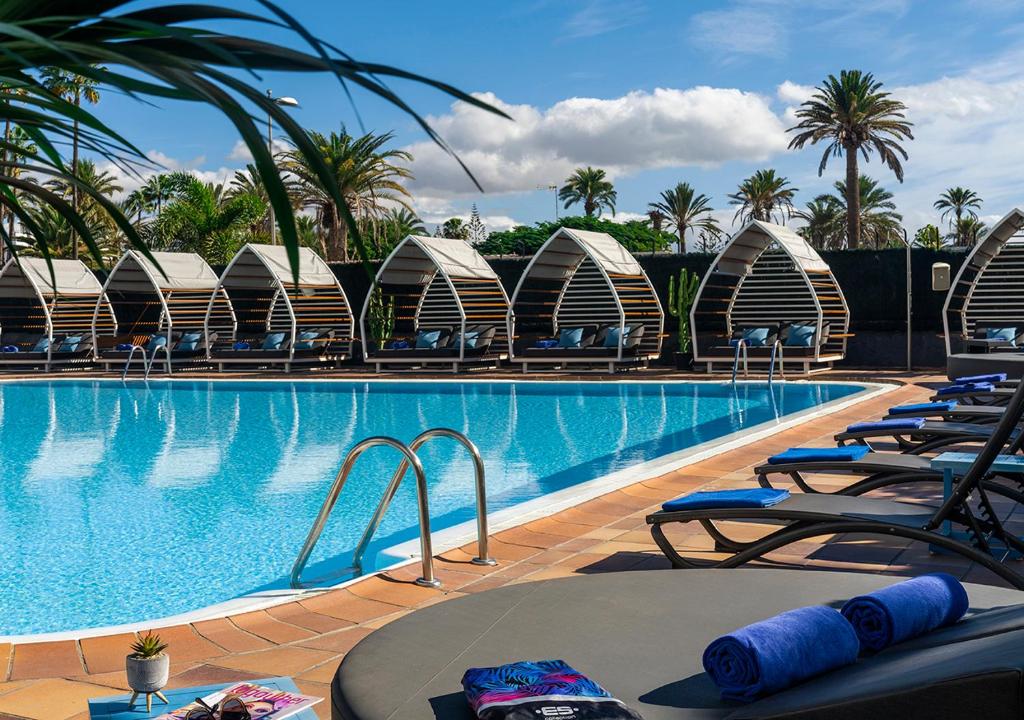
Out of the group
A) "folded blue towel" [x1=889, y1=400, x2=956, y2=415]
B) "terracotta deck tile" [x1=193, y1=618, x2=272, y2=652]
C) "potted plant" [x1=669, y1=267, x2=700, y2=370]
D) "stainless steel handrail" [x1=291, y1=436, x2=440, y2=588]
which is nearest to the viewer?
"terracotta deck tile" [x1=193, y1=618, x2=272, y2=652]

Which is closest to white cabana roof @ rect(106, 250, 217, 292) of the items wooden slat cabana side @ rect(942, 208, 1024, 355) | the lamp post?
the lamp post

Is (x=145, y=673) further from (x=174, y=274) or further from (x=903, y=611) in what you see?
(x=174, y=274)

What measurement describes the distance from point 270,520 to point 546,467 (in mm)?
2743

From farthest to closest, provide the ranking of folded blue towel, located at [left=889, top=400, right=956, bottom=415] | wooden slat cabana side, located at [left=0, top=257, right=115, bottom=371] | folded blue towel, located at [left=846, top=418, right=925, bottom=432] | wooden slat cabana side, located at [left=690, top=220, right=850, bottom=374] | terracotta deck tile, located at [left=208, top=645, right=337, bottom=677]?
wooden slat cabana side, located at [left=0, top=257, right=115, bottom=371], wooden slat cabana side, located at [left=690, top=220, right=850, bottom=374], folded blue towel, located at [left=889, top=400, right=956, bottom=415], folded blue towel, located at [left=846, top=418, right=925, bottom=432], terracotta deck tile, located at [left=208, top=645, right=337, bottom=677]

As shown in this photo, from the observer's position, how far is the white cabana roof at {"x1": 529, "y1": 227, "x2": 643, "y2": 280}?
18.2 metres

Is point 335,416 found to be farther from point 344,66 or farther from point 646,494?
point 344,66

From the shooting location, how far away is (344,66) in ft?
3.03

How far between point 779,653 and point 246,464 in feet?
26.4

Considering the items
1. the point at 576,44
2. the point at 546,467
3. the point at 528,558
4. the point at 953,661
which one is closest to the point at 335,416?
the point at 546,467

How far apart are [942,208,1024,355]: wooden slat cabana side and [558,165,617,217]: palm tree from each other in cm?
3983

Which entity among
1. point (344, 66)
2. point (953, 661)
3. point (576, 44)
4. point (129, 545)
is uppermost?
point (576, 44)

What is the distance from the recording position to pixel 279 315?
23172 mm

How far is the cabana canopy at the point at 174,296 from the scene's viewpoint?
22.0 metres

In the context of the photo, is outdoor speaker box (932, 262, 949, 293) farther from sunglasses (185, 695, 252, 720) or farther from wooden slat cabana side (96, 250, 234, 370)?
sunglasses (185, 695, 252, 720)
